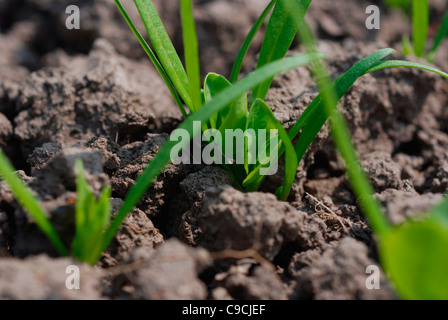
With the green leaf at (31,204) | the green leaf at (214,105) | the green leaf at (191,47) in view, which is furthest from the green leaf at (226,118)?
the green leaf at (31,204)

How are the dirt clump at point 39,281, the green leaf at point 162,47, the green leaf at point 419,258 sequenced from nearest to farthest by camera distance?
the green leaf at point 419,258
the dirt clump at point 39,281
the green leaf at point 162,47

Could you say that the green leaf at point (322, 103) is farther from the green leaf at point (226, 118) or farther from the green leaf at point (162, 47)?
the green leaf at point (162, 47)

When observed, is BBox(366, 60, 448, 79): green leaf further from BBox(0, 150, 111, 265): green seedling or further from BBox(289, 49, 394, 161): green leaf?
BBox(0, 150, 111, 265): green seedling

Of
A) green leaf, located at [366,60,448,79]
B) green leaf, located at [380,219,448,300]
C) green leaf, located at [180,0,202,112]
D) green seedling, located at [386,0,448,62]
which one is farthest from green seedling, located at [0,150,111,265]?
green seedling, located at [386,0,448,62]

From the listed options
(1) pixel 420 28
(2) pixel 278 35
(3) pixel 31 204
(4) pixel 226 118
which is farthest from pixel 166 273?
(1) pixel 420 28

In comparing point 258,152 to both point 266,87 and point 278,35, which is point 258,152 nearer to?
point 266,87
